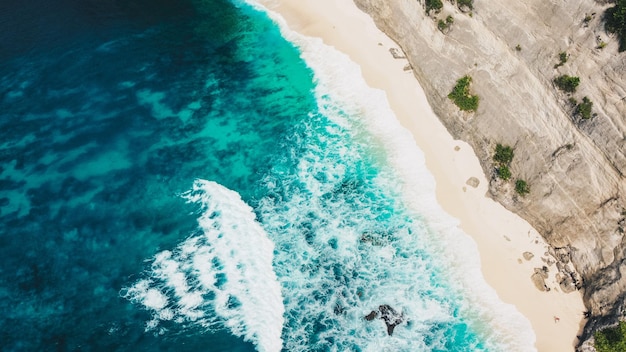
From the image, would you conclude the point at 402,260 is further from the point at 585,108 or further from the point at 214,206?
the point at 585,108

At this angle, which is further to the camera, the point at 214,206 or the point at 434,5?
the point at 434,5

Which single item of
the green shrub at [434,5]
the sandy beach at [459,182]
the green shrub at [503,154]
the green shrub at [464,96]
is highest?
the green shrub at [434,5]

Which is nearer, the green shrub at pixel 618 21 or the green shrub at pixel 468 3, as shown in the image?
the green shrub at pixel 618 21

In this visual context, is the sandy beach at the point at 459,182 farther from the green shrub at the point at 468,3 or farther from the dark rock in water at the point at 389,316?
the green shrub at the point at 468,3

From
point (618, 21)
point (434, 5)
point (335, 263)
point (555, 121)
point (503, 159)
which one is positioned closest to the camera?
point (618, 21)

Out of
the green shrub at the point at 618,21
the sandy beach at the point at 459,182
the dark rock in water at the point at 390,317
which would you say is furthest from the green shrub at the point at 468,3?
the dark rock in water at the point at 390,317

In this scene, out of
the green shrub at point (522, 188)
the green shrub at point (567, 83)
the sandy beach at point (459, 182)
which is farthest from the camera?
the green shrub at point (522, 188)

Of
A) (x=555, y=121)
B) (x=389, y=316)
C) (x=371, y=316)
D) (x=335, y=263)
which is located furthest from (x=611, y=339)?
(x=335, y=263)
